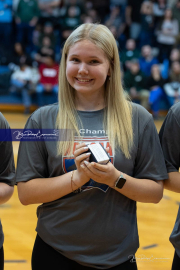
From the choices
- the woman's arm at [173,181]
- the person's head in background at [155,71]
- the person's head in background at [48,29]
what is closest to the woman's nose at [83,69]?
the woman's arm at [173,181]

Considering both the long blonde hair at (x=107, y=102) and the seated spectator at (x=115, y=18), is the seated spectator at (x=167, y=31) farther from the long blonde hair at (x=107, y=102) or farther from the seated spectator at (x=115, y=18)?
the long blonde hair at (x=107, y=102)

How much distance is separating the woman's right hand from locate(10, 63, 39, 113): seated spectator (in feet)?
23.8

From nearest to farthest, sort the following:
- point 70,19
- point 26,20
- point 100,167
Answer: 1. point 100,167
2. point 26,20
3. point 70,19

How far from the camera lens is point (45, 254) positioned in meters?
1.39

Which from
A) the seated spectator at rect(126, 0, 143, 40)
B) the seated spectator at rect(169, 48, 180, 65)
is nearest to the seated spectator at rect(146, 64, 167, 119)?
the seated spectator at rect(169, 48, 180, 65)

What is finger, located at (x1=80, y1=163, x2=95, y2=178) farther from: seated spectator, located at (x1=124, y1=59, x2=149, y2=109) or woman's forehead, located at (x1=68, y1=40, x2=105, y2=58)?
seated spectator, located at (x1=124, y1=59, x2=149, y2=109)

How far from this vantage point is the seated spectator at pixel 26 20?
9039 mm

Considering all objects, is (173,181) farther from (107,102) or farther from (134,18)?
(134,18)

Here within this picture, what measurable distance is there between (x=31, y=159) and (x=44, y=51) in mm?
7643

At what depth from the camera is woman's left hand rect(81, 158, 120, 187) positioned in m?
1.24

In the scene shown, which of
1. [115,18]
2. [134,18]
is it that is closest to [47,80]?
[115,18]

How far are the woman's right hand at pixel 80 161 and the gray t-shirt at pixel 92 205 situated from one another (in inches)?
3.0

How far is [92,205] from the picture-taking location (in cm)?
136

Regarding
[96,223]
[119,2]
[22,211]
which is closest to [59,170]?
[96,223]
